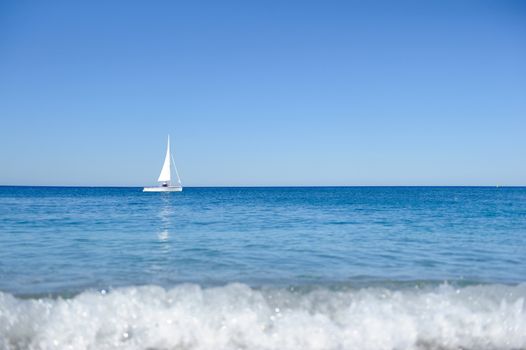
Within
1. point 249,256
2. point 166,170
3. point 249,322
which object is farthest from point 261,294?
point 166,170

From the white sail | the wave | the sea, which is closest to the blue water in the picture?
the sea

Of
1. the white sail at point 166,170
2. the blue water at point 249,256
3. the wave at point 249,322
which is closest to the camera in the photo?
the wave at point 249,322

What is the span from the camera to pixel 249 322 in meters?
6.46

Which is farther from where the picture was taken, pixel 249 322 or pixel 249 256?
pixel 249 256

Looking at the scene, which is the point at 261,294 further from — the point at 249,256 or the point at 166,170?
the point at 166,170

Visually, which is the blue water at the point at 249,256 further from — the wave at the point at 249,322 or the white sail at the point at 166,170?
the white sail at the point at 166,170

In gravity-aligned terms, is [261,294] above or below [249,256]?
above

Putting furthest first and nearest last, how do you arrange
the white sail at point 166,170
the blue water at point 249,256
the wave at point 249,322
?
the white sail at point 166,170 → the blue water at point 249,256 → the wave at point 249,322

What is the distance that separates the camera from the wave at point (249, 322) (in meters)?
6.16

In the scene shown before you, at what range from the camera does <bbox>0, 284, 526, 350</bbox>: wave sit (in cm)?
616

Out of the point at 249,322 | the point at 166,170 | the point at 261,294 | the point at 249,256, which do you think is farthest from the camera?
the point at 166,170

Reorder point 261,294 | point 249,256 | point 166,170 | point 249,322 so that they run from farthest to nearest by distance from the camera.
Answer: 1. point 166,170
2. point 249,256
3. point 261,294
4. point 249,322

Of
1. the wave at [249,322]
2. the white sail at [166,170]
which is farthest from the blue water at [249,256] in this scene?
the white sail at [166,170]

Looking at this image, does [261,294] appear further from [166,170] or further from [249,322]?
[166,170]
